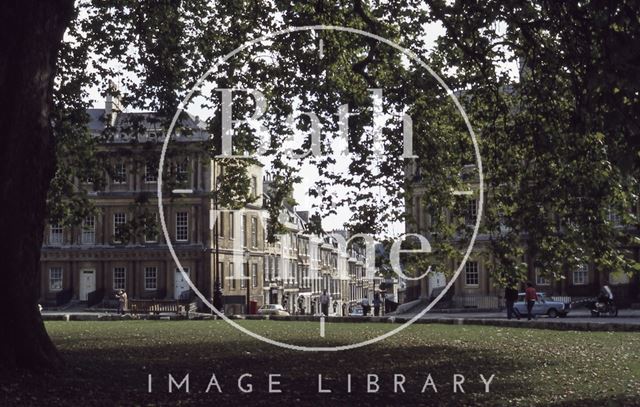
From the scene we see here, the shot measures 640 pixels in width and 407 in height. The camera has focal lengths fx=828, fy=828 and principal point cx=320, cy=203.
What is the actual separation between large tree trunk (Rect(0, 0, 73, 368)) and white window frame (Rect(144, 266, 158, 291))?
59.2 meters

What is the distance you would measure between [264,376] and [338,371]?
1501 mm

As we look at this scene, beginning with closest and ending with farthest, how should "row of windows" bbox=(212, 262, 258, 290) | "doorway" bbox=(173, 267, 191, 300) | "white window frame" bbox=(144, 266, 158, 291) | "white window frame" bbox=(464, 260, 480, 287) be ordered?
"white window frame" bbox=(464, 260, 480, 287)
"doorway" bbox=(173, 267, 191, 300)
"white window frame" bbox=(144, 266, 158, 291)
"row of windows" bbox=(212, 262, 258, 290)

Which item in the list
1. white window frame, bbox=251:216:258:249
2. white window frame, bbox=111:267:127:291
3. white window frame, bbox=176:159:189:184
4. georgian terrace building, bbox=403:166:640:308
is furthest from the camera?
white window frame, bbox=251:216:258:249

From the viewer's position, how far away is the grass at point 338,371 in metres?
10.9

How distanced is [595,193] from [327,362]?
5.97 metres

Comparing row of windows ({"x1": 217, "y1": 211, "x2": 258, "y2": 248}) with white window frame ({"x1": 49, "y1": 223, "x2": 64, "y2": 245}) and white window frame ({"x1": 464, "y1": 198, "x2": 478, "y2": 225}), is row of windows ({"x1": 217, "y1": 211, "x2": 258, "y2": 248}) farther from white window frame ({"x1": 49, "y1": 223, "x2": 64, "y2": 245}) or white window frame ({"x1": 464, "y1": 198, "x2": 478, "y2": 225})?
white window frame ({"x1": 464, "y1": 198, "x2": 478, "y2": 225})

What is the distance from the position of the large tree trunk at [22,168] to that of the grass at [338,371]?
0.71m

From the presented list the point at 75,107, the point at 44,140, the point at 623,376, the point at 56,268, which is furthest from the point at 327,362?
the point at 56,268

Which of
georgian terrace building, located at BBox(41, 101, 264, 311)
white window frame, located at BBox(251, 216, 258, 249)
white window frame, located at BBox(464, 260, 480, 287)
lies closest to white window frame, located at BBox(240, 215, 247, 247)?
white window frame, located at BBox(251, 216, 258, 249)

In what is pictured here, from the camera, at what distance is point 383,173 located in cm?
1864

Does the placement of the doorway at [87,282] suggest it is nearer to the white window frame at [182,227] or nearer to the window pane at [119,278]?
A: the window pane at [119,278]

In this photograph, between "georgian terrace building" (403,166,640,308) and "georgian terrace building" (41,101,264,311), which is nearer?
"georgian terrace building" (403,166,640,308)

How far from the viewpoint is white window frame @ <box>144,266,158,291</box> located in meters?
70.6

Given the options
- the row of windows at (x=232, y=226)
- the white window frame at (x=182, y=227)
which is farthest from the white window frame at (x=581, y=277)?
the white window frame at (x=182, y=227)
